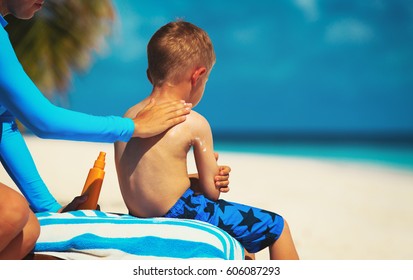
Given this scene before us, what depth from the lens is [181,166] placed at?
1.78 metres

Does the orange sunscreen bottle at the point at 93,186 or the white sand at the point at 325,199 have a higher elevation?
the white sand at the point at 325,199

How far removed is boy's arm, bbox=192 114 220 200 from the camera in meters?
1.77

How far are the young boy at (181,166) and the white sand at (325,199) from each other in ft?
3.11

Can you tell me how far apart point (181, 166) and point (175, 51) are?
367 millimetres

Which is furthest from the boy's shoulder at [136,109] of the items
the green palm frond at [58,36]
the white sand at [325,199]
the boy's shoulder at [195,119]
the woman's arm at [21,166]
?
the green palm frond at [58,36]

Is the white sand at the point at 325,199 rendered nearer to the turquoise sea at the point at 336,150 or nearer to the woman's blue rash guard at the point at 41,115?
the woman's blue rash guard at the point at 41,115

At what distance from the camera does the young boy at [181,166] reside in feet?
5.76

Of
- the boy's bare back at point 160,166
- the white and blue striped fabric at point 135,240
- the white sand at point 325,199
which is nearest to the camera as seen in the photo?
the white and blue striped fabric at point 135,240

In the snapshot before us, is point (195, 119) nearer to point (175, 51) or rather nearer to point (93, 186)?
point (175, 51)

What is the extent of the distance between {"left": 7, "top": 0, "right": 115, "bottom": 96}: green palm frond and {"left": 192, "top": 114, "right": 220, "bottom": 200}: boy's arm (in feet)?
13.4

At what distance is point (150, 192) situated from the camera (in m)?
1.76

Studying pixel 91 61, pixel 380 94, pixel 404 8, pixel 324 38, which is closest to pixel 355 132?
pixel 380 94

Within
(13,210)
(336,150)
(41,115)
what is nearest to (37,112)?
(41,115)

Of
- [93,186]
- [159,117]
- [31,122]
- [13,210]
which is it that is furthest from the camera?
[93,186]
